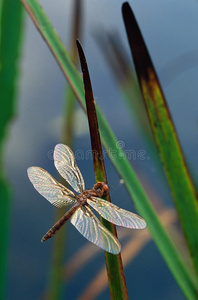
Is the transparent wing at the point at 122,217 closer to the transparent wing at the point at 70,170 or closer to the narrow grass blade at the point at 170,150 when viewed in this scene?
the narrow grass blade at the point at 170,150

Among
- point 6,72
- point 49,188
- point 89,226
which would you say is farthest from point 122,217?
point 6,72

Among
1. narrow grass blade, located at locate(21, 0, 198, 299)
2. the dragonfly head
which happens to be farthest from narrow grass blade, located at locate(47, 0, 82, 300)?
the dragonfly head

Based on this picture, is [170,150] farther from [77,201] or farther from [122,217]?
[77,201]

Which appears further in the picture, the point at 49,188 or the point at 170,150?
the point at 49,188

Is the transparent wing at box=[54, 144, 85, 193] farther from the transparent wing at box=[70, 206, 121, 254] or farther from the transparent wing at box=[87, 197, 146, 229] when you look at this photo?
the transparent wing at box=[87, 197, 146, 229]

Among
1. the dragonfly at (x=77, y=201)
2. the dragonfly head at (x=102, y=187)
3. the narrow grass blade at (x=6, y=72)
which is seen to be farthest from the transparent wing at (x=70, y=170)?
the dragonfly head at (x=102, y=187)

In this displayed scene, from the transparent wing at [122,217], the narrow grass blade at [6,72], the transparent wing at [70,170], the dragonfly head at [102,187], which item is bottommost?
the transparent wing at [122,217]

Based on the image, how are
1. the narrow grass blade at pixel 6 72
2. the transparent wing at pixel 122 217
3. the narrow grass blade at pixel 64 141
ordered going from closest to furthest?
the transparent wing at pixel 122 217 < the narrow grass blade at pixel 6 72 < the narrow grass blade at pixel 64 141
